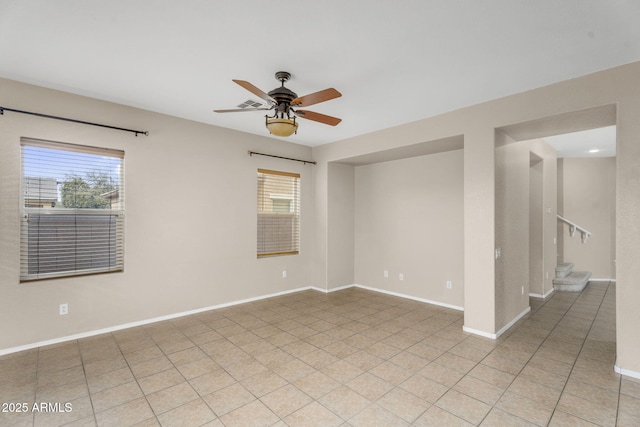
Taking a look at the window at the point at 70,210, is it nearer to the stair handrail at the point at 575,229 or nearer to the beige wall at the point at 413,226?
the beige wall at the point at 413,226

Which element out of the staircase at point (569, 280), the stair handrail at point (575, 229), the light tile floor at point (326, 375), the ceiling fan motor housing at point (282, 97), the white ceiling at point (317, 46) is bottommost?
the light tile floor at point (326, 375)

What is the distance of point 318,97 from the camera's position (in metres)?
2.54

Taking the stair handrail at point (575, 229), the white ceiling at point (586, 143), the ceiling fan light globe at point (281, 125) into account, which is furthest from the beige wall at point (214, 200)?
→ the stair handrail at point (575, 229)

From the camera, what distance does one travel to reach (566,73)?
2848 mm

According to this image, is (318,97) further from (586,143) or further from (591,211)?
(591,211)

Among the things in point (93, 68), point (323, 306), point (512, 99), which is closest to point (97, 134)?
point (93, 68)

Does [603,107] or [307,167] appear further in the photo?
[307,167]

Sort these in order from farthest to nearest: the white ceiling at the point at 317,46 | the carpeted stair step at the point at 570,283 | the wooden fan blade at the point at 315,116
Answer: the carpeted stair step at the point at 570,283 → the wooden fan blade at the point at 315,116 → the white ceiling at the point at 317,46

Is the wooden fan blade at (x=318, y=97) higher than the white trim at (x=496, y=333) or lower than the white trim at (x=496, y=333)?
higher

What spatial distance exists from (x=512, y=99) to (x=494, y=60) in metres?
0.95

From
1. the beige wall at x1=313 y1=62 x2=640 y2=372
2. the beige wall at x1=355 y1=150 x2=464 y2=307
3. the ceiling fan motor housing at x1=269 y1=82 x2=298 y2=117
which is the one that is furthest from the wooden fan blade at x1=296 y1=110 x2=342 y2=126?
the beige wall at x1=355 y1=150 x2=464 y2=307

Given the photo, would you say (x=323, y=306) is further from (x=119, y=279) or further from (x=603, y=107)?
(x=603, y=107)

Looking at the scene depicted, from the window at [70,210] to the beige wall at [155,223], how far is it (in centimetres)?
9

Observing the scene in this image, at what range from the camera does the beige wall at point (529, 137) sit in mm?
2672
